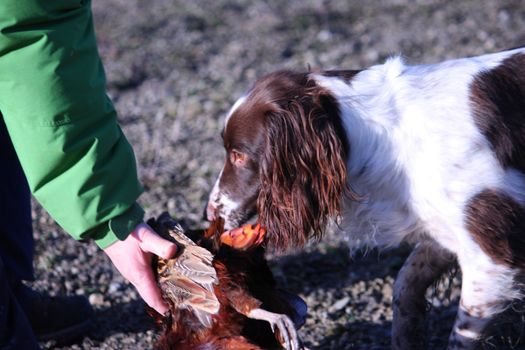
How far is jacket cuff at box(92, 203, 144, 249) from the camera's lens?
298 centimetres

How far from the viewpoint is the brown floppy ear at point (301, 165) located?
3510 mm

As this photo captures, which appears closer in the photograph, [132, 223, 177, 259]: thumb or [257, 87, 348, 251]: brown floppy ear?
[132, 223, 177, 259]: thumb

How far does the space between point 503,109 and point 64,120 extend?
1752 millimetres

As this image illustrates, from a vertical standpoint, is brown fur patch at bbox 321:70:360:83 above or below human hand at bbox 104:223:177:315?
above

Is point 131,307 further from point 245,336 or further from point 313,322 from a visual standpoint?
point 245,336

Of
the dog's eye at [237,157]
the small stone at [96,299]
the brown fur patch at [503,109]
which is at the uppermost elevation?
the brown fur patch at [503,109]

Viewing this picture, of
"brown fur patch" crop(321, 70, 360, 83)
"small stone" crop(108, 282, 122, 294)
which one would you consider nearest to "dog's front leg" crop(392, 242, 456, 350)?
"brown fur patch" crop(321, 70, 360, 83)

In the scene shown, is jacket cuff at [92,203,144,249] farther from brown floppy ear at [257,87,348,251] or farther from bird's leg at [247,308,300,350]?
brown floppy ear at [257,87,348,251]

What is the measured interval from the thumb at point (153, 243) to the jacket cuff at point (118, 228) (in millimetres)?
35

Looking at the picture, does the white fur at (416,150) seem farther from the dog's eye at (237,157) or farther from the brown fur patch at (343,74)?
the dog's eye at (237,157)

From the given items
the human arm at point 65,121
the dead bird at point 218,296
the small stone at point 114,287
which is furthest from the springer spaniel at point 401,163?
the small stone at point 114,287

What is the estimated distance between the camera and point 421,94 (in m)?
3.52

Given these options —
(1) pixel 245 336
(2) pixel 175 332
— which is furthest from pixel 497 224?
(2) pixel 175 332

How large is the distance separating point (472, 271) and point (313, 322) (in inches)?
39.7
